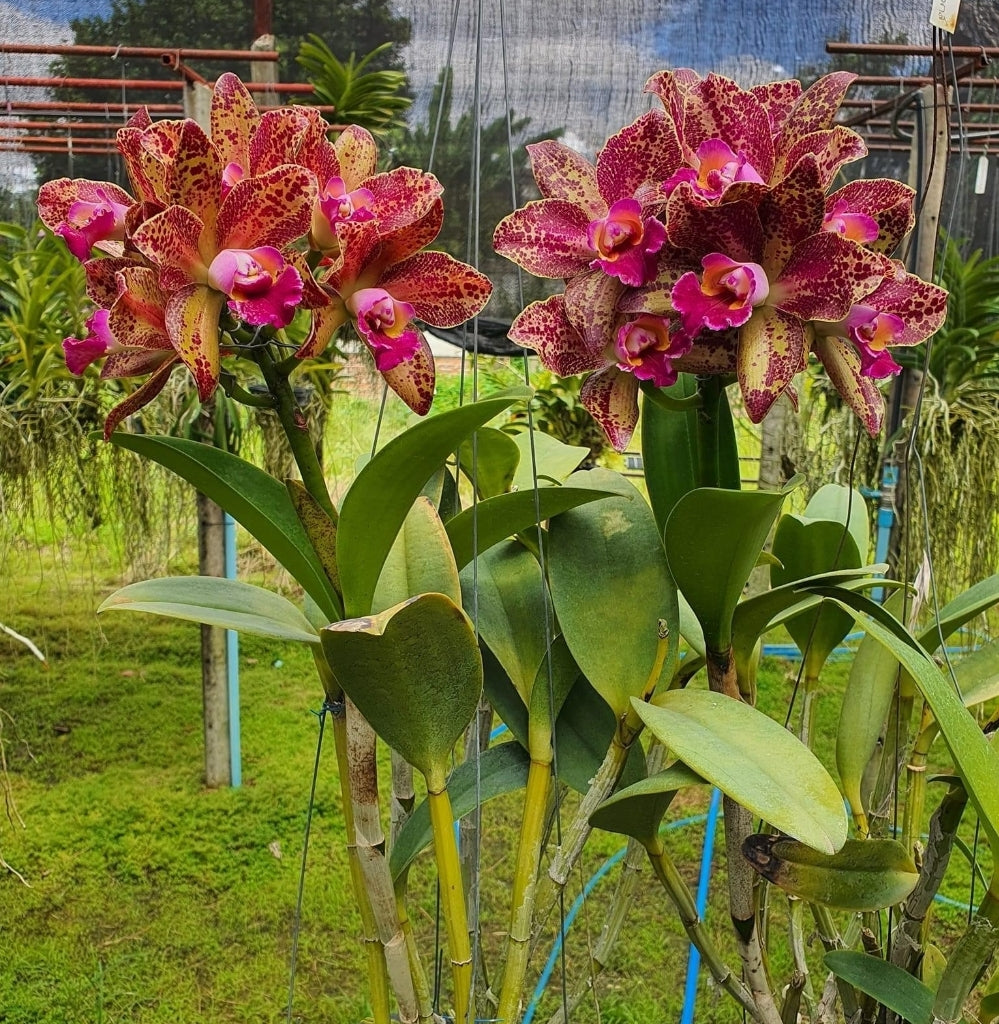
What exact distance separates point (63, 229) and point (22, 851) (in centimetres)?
148

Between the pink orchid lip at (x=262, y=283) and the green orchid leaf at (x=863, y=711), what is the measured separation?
1.26ft

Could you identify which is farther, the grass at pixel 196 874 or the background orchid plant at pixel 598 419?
the grass at pixel 196 874

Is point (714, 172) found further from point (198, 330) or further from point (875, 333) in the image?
point (198, 330)

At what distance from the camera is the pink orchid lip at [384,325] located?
A: 0.36 m

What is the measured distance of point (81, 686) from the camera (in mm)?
2145

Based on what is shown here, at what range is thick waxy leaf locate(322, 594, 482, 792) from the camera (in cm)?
34

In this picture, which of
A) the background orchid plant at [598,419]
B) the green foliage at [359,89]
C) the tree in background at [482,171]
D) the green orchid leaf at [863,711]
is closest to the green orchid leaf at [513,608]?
the background orchid plant at [598,419]

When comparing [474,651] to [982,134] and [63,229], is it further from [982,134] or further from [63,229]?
[982,134]

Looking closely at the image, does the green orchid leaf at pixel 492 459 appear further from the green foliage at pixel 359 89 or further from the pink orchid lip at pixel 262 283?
the green foliage at pixel 359 89

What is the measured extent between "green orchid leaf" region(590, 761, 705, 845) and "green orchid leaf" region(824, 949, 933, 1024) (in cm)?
12

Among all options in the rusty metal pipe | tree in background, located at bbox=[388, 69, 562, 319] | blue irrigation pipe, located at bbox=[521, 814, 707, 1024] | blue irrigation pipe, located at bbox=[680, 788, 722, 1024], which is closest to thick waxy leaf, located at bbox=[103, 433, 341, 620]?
blue irrigation pipe, located at bbox=[521, 814, 707, 1024]

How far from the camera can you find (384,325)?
0.36 m

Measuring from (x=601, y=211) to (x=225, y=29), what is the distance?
1.96 meters

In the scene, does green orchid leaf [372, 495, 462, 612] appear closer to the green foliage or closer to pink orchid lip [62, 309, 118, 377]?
pink orchid lip [62, 309, 118, 377]
